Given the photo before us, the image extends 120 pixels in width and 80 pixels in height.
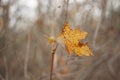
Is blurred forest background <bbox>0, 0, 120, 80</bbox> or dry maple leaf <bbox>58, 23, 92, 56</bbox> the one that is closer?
dry maple leaf <bbox>58, 23, 92, 56</bbox>

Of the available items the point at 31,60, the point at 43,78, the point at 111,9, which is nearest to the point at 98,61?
the point at 111,9

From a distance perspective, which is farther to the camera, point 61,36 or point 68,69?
point 68,69

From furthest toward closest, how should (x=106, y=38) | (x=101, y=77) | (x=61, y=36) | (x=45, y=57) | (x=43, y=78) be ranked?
1. (x=45, y=57)
2. (x=106, y=38)
3. (x=101, y=77)
4. (x=43, y=78)
5. (x=61, y=36)

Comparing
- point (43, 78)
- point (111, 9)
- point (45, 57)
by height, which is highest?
point (111, 9)

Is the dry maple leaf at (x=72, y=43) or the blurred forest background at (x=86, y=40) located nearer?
the dry maple leaf at (x=72, y=43)

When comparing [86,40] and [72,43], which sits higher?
[72,43]

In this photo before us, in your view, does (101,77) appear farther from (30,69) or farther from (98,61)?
(30,69)

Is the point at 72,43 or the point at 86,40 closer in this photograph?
the point at 72,43

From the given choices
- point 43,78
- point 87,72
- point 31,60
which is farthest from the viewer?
point 31,60

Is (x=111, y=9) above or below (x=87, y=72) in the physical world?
above
